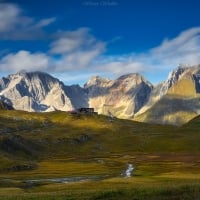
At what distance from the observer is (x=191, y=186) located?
7781 centimetres

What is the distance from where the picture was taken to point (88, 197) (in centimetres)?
7225

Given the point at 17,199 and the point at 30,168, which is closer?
the point at 17,199

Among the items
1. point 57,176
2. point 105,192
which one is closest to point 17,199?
point 105,192

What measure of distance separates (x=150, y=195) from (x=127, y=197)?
3.87m

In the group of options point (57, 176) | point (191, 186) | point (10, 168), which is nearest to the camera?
point (191, 186)

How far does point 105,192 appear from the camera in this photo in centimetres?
7500

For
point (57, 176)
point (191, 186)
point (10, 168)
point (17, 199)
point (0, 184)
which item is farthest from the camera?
point (10, 168)

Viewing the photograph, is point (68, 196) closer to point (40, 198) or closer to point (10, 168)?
point (40, 198)

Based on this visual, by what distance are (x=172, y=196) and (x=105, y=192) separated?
1134cm

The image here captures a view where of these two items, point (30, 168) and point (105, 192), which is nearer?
point (105, 192)

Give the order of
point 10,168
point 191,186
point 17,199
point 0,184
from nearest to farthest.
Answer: point 17,199 < point 191,186 < point 0,184 < point 10,168

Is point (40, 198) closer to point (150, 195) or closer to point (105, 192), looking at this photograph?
point (105, 192)

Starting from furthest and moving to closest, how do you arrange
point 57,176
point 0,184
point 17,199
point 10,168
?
point 10,168 → point 57,176 → point 0,184 → point 17,199

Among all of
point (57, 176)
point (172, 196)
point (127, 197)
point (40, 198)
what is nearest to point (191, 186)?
point (172, 196)
